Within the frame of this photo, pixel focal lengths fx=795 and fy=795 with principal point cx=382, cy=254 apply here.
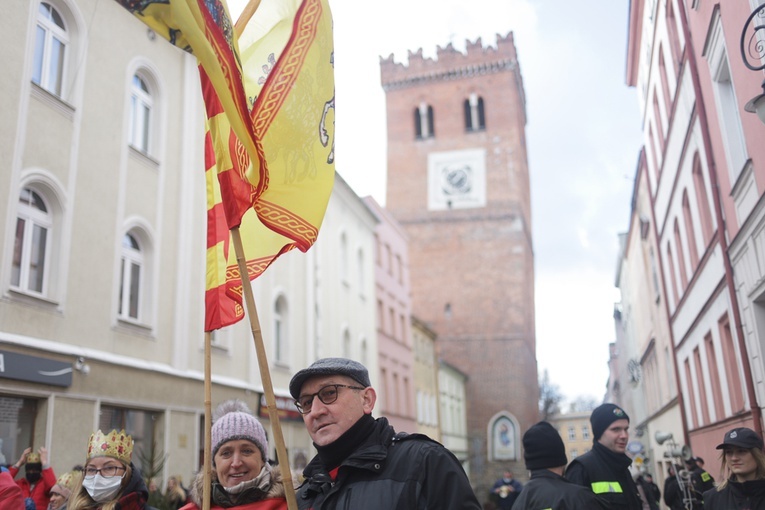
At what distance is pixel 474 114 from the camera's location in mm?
58281

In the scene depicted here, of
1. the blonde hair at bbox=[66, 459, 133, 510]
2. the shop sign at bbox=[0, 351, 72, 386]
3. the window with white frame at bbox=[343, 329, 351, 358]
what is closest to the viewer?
the blonde hair at bbox=[66, 459, 133, 510]

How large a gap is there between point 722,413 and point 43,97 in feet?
43.8

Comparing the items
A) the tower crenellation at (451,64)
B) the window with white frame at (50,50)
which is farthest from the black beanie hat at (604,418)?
the tower crenellation at (451,64)

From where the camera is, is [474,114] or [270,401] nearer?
[270,401]

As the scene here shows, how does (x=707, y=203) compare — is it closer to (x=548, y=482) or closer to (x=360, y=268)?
(x=548, y=482)

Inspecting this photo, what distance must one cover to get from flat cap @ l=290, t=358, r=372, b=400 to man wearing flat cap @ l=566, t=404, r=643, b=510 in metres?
2.74

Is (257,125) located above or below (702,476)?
above

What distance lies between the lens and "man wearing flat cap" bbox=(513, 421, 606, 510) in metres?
4.45

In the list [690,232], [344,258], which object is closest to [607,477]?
[690,232]

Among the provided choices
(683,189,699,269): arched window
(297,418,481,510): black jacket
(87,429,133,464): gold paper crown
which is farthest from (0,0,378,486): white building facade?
(683,189,699,269): arched window

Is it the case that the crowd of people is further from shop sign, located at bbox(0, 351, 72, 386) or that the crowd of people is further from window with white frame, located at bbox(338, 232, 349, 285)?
window with white frame, located at bbox(338, 232, 349, 285)

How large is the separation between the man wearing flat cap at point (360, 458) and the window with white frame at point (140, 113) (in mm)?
13438

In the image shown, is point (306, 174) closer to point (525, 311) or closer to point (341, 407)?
point (341, 407)

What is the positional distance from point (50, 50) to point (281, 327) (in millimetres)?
11841
